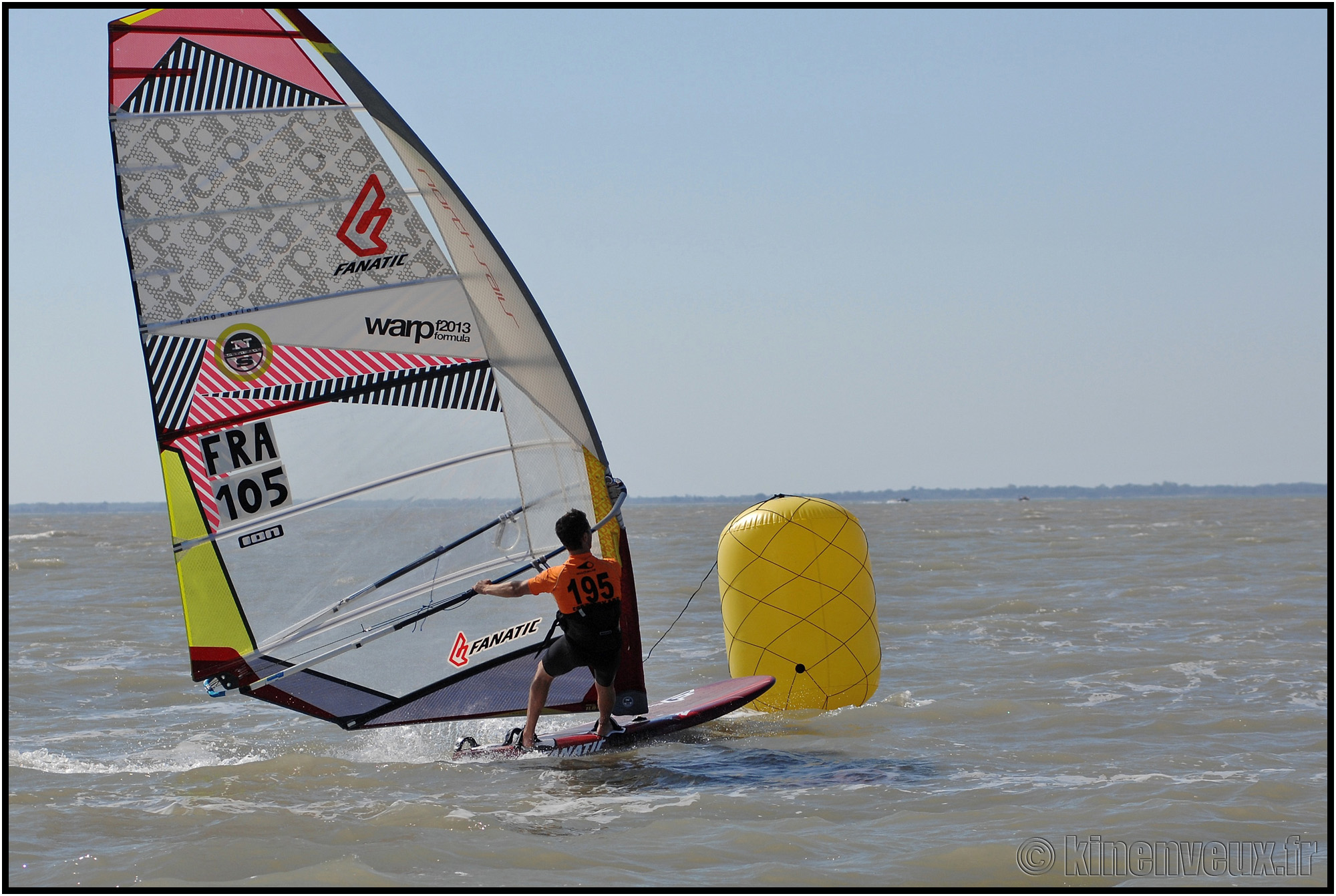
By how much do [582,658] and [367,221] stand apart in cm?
239

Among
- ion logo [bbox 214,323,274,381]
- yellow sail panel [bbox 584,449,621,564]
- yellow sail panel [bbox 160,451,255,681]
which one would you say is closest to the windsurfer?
yellow sail panel [bbox 584,449,621,564]

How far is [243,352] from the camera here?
5746 mm

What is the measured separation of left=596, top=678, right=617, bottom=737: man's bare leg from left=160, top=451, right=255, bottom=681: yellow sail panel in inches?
69.7

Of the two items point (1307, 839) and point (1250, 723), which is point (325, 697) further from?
point (1250, 723)

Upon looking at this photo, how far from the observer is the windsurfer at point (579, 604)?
587 cm

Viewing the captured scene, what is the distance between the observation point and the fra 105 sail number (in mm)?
5809

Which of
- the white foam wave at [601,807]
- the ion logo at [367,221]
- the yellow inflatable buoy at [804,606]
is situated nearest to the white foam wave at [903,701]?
the yellow inflatable buoy at [804,606]

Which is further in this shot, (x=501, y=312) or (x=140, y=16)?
(x=501, y=312)

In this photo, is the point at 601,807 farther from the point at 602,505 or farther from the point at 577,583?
the point at 602,505

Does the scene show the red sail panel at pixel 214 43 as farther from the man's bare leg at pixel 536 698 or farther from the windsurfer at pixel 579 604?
the man's bare leg at pixel 536 698

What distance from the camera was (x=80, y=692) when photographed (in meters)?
8.73

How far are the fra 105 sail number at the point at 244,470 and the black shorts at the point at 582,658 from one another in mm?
A: 1559

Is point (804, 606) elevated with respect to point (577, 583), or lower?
lower

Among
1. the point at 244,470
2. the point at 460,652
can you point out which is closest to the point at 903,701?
the point at 460,652
